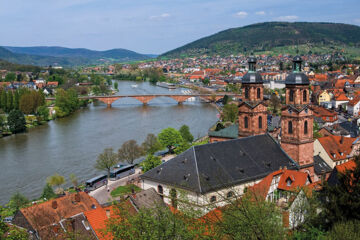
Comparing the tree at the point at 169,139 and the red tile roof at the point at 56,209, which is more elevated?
the red tile roof at the point at 56,209

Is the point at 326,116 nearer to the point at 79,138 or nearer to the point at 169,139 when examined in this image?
the point at 169,139

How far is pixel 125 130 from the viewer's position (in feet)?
161

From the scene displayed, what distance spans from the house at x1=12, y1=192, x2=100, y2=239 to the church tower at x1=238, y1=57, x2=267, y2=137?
12203 mm

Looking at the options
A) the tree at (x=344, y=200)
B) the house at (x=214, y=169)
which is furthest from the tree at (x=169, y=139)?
the tree at (x=344, y=200)

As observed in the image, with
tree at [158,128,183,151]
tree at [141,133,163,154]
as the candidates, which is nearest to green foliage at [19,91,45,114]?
tree at [141,133,163,154]

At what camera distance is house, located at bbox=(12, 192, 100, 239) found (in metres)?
15.4

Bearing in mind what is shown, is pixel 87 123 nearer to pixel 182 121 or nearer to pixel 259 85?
pixel 182 121

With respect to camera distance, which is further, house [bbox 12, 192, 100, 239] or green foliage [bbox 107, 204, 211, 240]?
house [bbox 12, 192, 100, 239]

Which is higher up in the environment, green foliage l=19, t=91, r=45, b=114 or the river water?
green foliage l=19, t=91, r=45, b=114

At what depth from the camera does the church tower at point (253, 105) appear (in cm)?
2680

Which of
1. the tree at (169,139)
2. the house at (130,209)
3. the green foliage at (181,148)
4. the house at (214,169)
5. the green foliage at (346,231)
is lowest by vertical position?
the green foliage at (181,148)

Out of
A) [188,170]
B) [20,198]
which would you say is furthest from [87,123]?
[188,170]

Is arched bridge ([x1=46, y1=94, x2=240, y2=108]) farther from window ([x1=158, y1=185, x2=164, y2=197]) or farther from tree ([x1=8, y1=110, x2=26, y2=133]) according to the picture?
window ([x1=158, y1=185, x2=164, y2=197])

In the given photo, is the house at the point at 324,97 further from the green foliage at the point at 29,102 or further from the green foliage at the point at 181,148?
the green foliage at the point at 29,102
